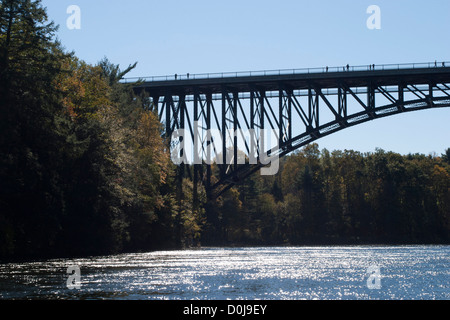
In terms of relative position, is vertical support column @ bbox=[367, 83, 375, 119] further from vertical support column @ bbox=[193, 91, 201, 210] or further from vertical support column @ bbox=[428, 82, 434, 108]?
vertical support column @ bbox=[193, 91, 201, 210]

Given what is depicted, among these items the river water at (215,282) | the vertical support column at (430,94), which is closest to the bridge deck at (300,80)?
the vertical support column at (430,94)

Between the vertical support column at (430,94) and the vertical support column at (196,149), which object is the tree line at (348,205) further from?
the vertical support column at (430,94)

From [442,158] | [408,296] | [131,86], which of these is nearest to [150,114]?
[131,86]

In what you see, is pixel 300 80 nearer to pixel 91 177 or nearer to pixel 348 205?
pixel 91 177

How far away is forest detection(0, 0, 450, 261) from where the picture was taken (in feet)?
134

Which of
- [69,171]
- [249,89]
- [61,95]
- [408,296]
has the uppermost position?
[249,89]

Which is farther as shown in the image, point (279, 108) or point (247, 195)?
point (247, 195)

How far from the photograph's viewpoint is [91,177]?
4938 centimetres

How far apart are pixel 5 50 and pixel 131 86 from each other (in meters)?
36.8

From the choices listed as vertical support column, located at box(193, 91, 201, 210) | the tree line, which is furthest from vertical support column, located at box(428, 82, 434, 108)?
the tree line

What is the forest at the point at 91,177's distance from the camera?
1607 inches

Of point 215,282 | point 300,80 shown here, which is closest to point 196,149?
point 300,80
